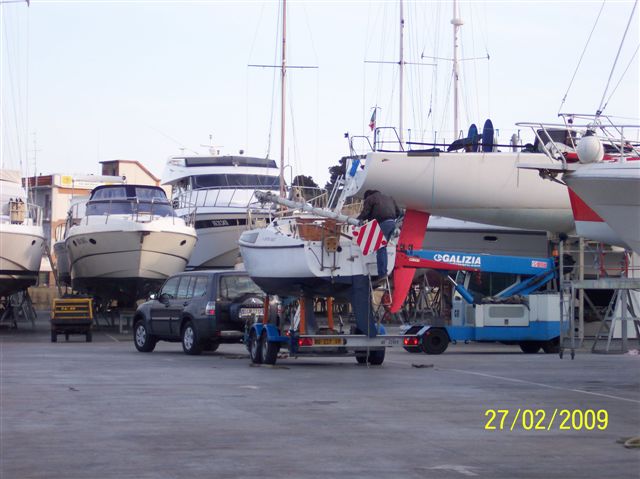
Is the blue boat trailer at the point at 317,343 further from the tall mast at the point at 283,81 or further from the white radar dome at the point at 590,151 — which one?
the tall mast at the point at 283,81

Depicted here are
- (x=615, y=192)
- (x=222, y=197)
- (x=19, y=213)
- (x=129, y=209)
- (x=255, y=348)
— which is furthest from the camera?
(x=222, y=197)

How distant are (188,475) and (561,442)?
138 inches

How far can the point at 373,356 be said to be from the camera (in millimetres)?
18438

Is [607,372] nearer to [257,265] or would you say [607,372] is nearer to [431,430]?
[257,265]

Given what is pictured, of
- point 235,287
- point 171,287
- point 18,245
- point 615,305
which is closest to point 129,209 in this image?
point 18,245

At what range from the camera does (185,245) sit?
33.7 metres

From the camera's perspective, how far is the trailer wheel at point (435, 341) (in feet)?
73.8

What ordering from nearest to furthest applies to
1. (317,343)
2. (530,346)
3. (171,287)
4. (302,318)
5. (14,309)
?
(317,343) < (302,318) < (171,287) < (530,346) < (14,309)

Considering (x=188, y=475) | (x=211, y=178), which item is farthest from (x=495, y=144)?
(x=188, y=475)

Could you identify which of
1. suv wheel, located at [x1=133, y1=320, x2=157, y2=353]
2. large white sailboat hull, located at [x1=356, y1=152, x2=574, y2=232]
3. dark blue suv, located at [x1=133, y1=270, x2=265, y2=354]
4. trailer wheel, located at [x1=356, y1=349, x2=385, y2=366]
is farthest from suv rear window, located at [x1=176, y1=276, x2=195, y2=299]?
large white sailboat hull, located at [x1=356, y1=152, x2=574, y2=232]

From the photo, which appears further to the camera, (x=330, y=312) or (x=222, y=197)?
(x=222, y=197)

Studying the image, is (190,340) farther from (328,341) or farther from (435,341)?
(435,341)
